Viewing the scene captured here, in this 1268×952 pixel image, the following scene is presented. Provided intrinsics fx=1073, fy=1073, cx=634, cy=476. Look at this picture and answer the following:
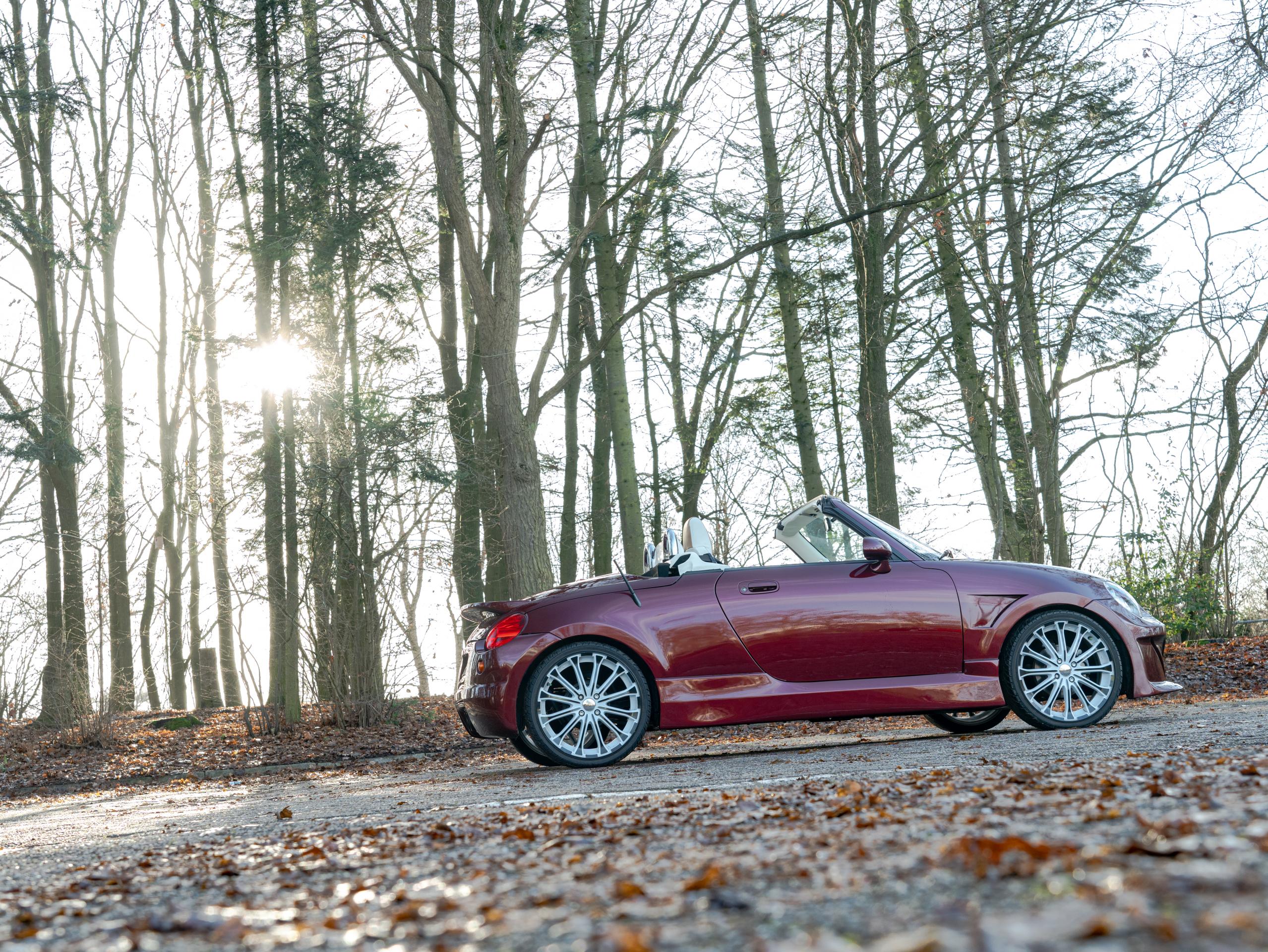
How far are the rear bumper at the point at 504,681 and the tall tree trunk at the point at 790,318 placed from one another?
991 cm

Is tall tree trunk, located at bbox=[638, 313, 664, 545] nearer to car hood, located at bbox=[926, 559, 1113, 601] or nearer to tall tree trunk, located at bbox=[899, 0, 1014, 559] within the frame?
tall tree trunk, located at bbox=[899, 0, 1014, 559]

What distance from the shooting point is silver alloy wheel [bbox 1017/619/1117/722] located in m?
7.11

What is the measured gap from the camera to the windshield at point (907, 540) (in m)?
7.38

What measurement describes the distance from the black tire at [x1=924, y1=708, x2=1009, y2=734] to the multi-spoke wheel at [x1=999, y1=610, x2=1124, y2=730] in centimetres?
110

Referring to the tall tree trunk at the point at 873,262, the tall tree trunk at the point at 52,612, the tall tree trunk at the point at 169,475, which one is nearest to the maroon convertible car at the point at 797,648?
the tall tree trunk at the point at 873,262

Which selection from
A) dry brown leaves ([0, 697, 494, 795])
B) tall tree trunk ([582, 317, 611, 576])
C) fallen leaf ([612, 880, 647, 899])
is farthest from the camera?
tall tree trunk ([582, 317, 611, 576])

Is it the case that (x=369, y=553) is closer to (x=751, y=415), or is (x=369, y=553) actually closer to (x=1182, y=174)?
(x=751, y=415)

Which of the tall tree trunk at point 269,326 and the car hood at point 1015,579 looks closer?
the car hood at point 1015,579

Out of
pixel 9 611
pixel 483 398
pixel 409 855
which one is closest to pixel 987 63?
pixel 483 398

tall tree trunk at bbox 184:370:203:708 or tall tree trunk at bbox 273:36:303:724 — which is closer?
tall tree trunk at bbox 273:36:303:724

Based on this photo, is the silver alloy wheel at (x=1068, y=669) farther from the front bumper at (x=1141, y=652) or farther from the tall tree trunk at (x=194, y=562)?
the tall tree trunk at (x=194, y=562)

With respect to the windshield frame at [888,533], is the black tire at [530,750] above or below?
below

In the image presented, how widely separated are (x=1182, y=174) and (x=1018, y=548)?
627 centimetres

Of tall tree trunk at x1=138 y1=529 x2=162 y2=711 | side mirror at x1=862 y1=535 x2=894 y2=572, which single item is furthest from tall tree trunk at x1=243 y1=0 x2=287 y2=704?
tall tree trunk at x1=138 y1=529 x2=162 y2=711
